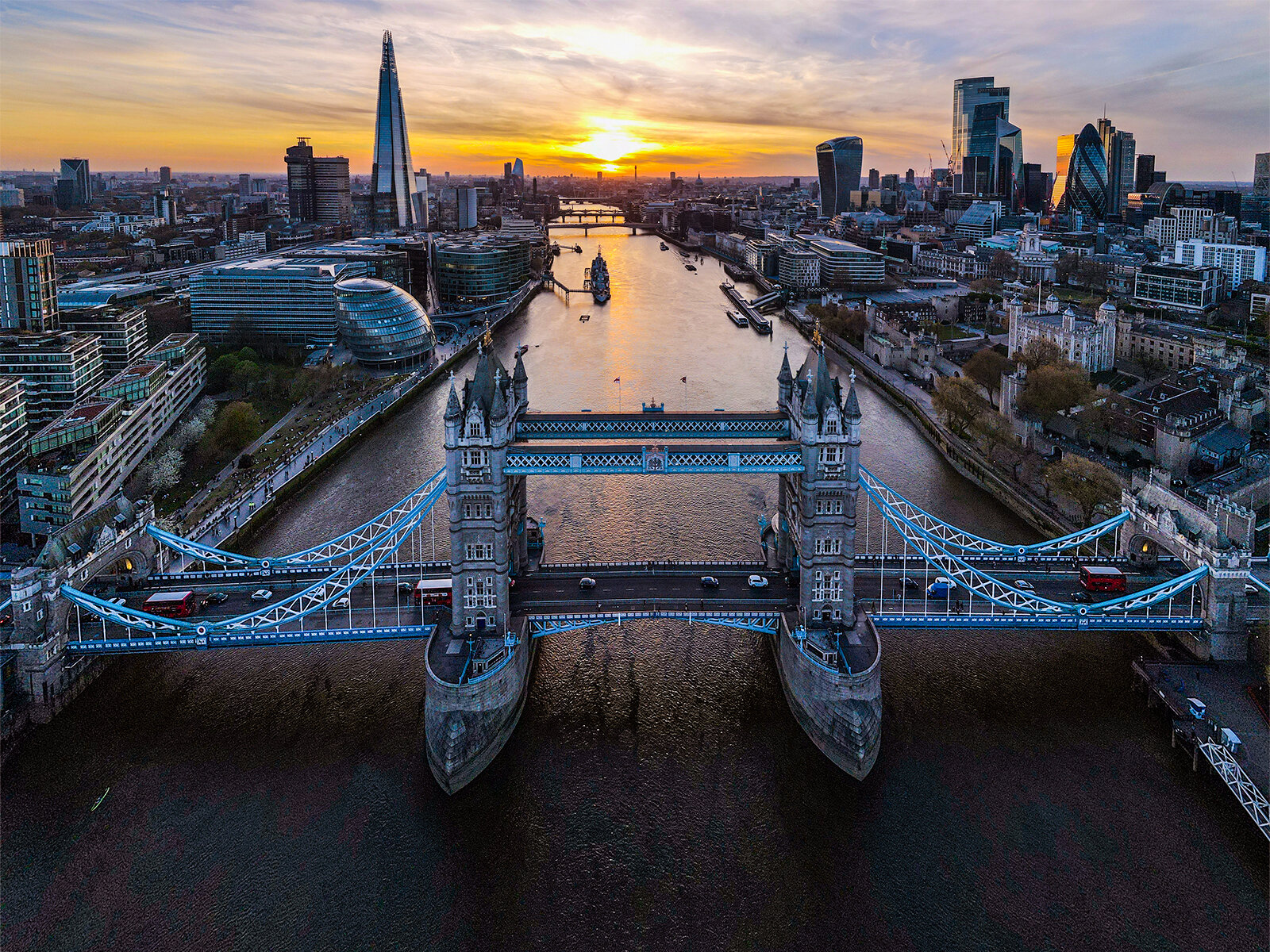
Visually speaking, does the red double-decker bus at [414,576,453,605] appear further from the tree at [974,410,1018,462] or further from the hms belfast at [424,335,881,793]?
the tree at [974,410,1018,462]

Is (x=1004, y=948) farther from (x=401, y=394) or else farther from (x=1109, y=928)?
(x=401, y=394)

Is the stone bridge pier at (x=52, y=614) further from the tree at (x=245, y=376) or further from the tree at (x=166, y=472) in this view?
the tree at (x=245, y=376)

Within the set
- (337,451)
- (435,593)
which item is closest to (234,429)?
(337,451)

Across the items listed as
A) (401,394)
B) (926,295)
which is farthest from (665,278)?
(401,394)

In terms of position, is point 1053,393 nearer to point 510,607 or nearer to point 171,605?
point 510,607

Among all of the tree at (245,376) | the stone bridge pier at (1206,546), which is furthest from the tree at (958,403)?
the tree at (245,376)
